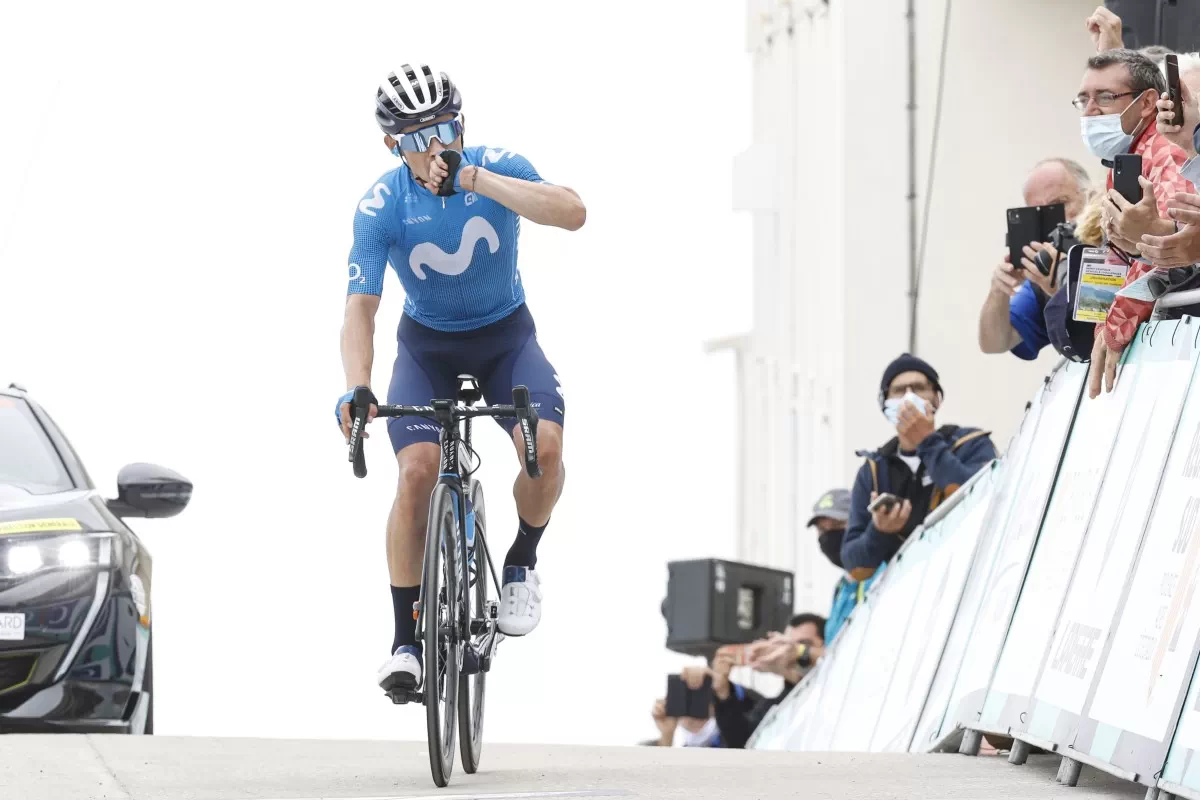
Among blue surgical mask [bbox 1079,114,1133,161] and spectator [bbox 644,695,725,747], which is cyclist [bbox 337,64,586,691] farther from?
spectator [bbox 644,695,725,747]

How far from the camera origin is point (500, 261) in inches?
285

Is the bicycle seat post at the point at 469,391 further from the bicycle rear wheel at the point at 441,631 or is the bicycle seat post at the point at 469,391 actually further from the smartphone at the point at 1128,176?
the smartphone at the point at 1128,176

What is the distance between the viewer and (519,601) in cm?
712

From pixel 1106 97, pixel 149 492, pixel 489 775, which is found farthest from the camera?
pixel 149 492

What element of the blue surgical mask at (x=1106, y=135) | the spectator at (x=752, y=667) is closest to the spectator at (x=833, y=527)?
the spectator at (x=752, y=667)

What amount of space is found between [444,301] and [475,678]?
126cm

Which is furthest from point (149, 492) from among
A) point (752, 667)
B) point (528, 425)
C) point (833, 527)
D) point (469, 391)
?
point (752, 667)

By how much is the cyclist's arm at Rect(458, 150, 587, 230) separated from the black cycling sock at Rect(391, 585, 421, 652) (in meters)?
1.26

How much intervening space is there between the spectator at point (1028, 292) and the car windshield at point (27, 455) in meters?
3.94

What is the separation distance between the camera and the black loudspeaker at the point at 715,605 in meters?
17.2

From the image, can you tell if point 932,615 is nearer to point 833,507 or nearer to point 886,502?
point 886,502

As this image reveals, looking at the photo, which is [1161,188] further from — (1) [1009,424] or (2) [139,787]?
(1) [1009,424]

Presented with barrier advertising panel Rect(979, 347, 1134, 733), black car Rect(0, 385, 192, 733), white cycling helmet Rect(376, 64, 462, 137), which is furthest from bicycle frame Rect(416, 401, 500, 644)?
black car Rect(0, 385, 192, 733)

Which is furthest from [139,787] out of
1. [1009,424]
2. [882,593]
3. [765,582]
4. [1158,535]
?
[1009,424]
